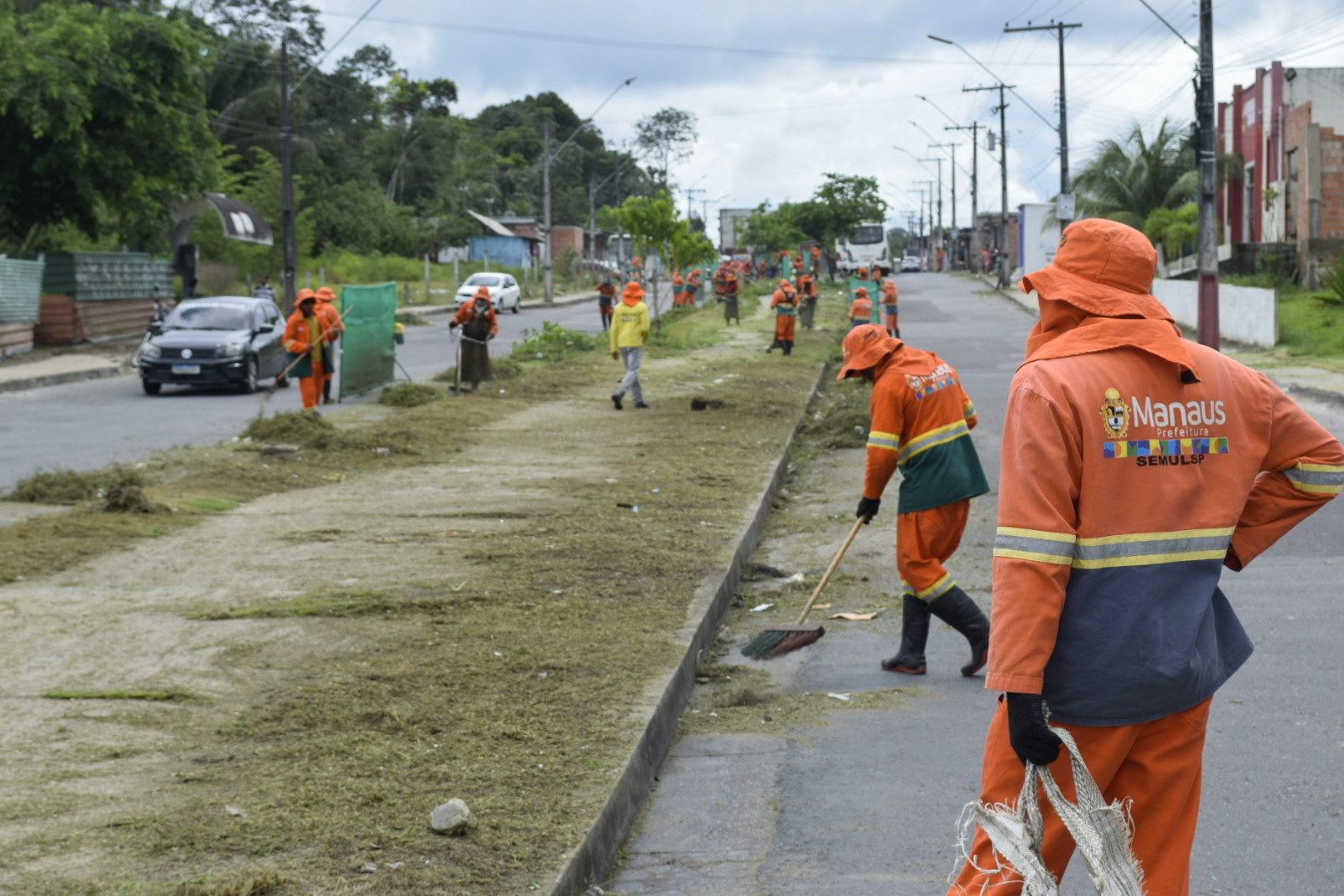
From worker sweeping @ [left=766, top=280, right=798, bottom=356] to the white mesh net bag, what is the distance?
80.1ft

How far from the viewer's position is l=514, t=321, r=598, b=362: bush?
2962 cm

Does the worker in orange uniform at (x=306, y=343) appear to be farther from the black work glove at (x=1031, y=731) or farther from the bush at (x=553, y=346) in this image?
the black work glove at (x=1031, y=731)

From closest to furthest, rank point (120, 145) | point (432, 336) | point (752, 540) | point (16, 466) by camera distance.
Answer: point (752, 540), point (16, 466), point (120, 145), point (432, 336)

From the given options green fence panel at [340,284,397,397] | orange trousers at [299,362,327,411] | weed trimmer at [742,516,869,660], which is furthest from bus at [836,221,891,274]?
weed trimmer at [742,516,869,660]

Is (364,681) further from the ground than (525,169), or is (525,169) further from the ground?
(525,169)

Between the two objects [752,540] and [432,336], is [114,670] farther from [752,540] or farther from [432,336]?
[432,336]

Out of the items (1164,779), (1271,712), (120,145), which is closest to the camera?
(1164,779)

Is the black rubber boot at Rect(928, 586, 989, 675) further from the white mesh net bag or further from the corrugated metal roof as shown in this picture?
the corrugated metal roof

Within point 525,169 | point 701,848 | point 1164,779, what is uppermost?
point 525,169

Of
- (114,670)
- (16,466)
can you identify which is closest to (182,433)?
(16,466)

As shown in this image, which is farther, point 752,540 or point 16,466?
point 16,466

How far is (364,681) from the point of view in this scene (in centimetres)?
617

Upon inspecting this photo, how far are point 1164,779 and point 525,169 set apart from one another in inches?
4163

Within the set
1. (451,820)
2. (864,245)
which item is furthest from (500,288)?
(451,820)
